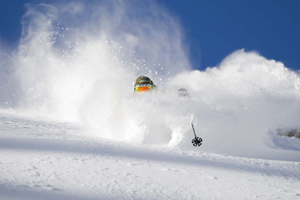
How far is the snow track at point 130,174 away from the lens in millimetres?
2338

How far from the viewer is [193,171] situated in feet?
10.9

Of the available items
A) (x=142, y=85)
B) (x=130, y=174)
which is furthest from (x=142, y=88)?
(x=130, y=174)

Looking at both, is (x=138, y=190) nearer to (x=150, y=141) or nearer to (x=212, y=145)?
(x=150, y=141)

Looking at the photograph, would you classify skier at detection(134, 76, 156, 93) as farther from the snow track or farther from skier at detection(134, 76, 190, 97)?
the snow track

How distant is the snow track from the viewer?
2.34m

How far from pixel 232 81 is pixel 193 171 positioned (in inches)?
231

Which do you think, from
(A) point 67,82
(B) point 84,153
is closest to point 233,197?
(B) point 84,153

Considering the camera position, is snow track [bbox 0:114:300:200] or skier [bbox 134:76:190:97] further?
skier [bbox 134:76:190:97]

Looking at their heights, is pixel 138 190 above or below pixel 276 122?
below

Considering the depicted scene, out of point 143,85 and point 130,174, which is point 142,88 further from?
point 130,174

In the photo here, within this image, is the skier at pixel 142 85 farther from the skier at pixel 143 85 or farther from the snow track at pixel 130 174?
the snow track at pixel 130 174

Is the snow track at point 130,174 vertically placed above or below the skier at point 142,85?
below

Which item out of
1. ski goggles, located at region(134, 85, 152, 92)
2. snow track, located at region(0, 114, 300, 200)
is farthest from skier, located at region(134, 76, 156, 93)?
snow track, located at region(0, 114, 300, 200)

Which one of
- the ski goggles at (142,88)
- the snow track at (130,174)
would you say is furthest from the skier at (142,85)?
the snow track at (130,174)
